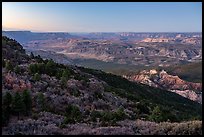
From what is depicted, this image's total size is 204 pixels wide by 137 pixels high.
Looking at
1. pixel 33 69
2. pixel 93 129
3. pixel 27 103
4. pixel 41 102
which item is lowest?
pixel 41 102

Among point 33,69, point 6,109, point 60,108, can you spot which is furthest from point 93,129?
point 33,69

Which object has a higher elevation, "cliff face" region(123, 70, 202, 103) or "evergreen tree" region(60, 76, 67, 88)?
"evergreen tree" region(60, 76, 67, 88)

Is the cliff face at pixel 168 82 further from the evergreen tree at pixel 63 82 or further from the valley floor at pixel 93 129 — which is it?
the valley floor at pixel 93 129

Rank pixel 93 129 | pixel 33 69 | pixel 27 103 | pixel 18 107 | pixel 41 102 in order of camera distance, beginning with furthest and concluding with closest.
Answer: pixel 33 69, pixel 41 102, pixel 27 103, pixel 18 107, pixel 93 129

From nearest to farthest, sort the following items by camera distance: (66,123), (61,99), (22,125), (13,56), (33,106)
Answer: (22,125) < (66,123) < (33,106) < (61,99) < (13,56)

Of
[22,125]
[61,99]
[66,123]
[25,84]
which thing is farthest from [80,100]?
[22,125]

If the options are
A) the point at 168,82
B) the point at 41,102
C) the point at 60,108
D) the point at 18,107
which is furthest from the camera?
the point at 168,82

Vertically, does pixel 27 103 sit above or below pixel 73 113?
above

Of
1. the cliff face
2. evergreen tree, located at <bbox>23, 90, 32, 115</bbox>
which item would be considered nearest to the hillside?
evergreen tree, located at <bbox>23, 90, 32, 115</bbox>

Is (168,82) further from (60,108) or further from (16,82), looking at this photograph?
(60,108)

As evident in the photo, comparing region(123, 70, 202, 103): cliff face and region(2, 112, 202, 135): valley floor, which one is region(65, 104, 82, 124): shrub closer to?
region(2, 112, 202, 135): valley floor

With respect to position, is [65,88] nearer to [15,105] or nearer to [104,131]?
[15,105]
